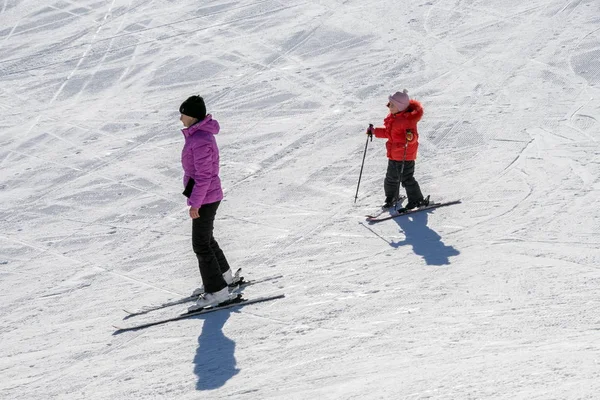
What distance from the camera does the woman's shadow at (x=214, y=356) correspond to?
6289 mm

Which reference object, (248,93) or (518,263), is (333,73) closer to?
(248,93)

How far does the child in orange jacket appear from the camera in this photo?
28.9 feet

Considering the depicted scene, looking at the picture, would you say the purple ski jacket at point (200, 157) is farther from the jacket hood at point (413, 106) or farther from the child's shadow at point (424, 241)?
the jacket hood at point (413, 106)

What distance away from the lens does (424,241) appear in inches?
332

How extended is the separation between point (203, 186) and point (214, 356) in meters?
1.33

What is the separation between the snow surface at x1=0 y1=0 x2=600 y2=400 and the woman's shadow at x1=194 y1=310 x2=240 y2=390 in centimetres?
2

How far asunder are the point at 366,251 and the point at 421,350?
214 cm

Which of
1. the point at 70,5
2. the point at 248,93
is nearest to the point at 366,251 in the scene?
→ the point at 248,93

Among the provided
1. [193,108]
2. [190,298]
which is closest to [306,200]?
[190,298]

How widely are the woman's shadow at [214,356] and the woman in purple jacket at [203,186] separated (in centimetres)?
26

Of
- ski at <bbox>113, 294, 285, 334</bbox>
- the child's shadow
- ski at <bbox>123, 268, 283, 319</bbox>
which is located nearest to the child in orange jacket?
the child's shadow

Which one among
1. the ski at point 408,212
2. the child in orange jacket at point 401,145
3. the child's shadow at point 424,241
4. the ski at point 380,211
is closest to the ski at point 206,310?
the child's shadow at point 424,241

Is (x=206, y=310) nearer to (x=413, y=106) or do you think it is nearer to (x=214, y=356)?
(x=214, y=356)

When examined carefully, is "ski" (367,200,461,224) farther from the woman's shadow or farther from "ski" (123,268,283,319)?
the woman's shadow
